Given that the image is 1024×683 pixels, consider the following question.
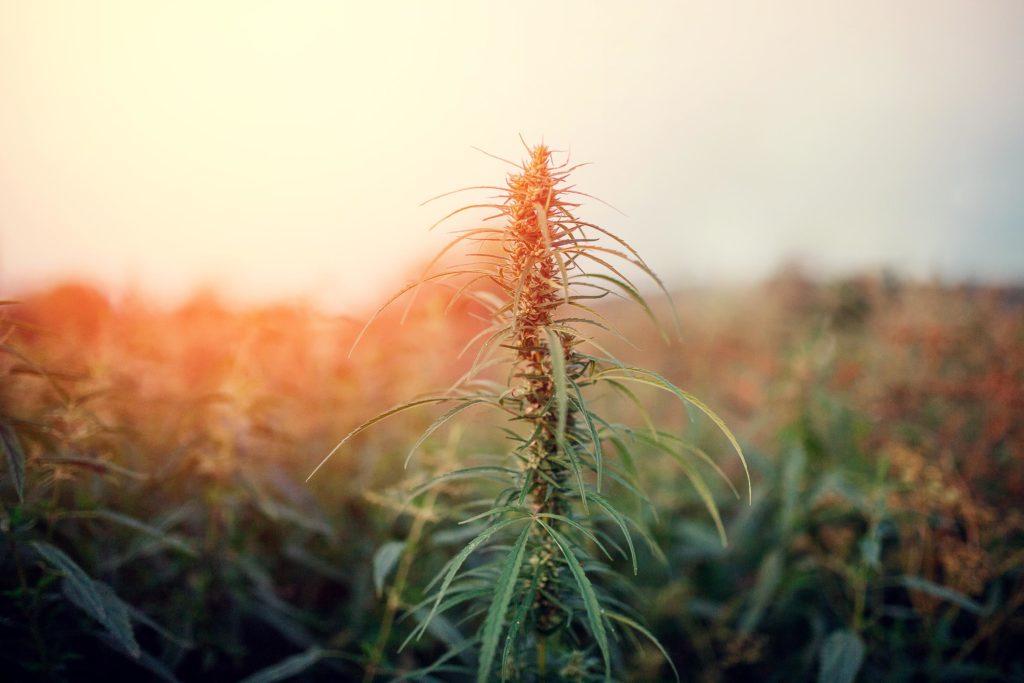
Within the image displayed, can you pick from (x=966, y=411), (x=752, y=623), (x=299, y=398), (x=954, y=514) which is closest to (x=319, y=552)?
(x=299, y=398)

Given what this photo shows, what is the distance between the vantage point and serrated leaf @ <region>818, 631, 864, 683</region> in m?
1.74

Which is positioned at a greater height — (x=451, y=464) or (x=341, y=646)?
(x=451, y=464)

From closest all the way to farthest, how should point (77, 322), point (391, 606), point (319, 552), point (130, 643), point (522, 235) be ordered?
point (522, 235)
point (130, 643)
point (391, 606)
point (319, 552)
point (77, 322)

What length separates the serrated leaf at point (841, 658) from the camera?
5.70ft

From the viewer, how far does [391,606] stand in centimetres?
170

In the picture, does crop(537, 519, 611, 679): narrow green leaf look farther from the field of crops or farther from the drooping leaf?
the drooping leaf

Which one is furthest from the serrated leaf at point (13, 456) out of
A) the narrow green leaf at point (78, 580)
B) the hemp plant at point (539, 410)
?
the hemp plant at point (539, 410)

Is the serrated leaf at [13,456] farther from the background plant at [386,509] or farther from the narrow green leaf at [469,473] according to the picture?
the narrow green leaf at [469,473]

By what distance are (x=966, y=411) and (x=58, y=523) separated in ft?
15.3

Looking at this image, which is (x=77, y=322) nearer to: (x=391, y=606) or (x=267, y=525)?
(x=267, y=525)

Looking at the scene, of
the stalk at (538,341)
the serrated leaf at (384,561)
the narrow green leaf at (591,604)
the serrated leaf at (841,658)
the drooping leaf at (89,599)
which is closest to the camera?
the narrow green leaf at (591,604)

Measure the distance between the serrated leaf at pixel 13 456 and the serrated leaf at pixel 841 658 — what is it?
233 cm

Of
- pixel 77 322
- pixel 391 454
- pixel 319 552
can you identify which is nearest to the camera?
pixel 319 552

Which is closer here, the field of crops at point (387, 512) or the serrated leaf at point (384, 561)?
the serrated leaf at point (384, 561)
